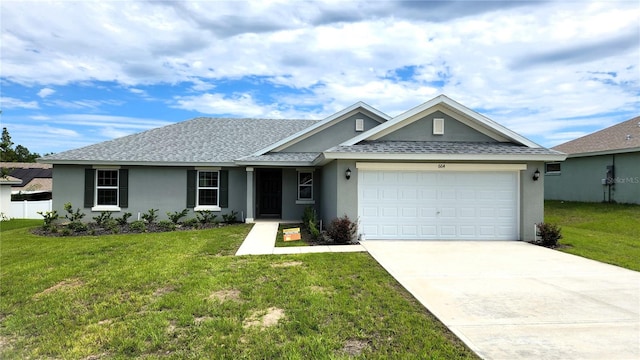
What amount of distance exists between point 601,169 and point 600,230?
679 centimetres

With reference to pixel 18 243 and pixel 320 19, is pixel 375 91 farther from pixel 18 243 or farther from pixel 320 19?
pixel 18 243

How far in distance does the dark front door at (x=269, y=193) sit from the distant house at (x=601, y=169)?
1618 cm

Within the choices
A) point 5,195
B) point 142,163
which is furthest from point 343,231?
point 5,195

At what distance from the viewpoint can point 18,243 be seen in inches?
438

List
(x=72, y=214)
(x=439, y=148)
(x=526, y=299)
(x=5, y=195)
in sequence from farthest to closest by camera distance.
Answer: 1. (x=5, y=195)
2. (x=72, y=214)
3. (x=439, y=148)
4. (x=526, y=299)

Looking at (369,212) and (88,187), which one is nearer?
(369,212)

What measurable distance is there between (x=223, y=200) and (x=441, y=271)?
35.6 ft

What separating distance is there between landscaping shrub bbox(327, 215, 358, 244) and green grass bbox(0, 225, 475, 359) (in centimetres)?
190

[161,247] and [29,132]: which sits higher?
[29,132]

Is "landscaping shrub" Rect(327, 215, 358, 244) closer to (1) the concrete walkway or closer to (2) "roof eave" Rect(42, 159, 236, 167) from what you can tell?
Answer: (1) the concrete walkway

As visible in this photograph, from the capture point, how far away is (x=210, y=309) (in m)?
5.18

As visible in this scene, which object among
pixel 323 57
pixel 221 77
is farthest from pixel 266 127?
pixel 323 57

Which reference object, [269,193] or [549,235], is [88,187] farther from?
[549,235]

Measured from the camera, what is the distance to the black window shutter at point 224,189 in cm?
1597
